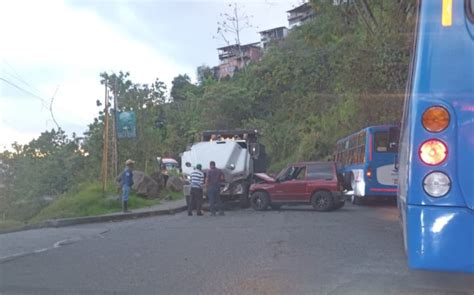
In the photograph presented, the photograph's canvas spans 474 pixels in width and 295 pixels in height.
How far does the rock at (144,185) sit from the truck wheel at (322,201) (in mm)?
7786

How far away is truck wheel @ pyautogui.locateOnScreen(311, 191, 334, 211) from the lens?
19344mm

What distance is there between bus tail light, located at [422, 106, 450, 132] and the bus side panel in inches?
22.0

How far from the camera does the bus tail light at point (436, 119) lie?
4328 millimetres

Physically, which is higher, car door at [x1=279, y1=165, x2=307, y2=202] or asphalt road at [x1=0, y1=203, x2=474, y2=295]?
car door at [x1=279, y1=165, x2=307, y2=202]

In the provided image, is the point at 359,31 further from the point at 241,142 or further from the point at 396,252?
the point at 396,252

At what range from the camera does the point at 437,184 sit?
4.32m

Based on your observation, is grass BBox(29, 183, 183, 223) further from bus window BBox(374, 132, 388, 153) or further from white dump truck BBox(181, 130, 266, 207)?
bus window BBox(374, 132, 388, 153)

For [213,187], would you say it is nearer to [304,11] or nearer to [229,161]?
[229,161]

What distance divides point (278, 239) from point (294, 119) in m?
38.2

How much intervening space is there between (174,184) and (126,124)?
19.0 feet

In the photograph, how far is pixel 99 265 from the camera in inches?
341

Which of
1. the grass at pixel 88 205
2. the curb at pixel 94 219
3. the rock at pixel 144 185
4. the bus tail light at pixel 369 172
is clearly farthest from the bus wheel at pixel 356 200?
the rock at pixel 144 185

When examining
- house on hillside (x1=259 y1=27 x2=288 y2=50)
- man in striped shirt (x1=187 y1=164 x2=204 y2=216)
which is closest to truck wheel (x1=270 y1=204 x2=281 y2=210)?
man in striped shirt (x1=187 y1=164 x2=204 y2=216)

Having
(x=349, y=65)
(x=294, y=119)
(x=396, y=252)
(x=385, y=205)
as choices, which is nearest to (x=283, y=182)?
(x=385, y=205)
